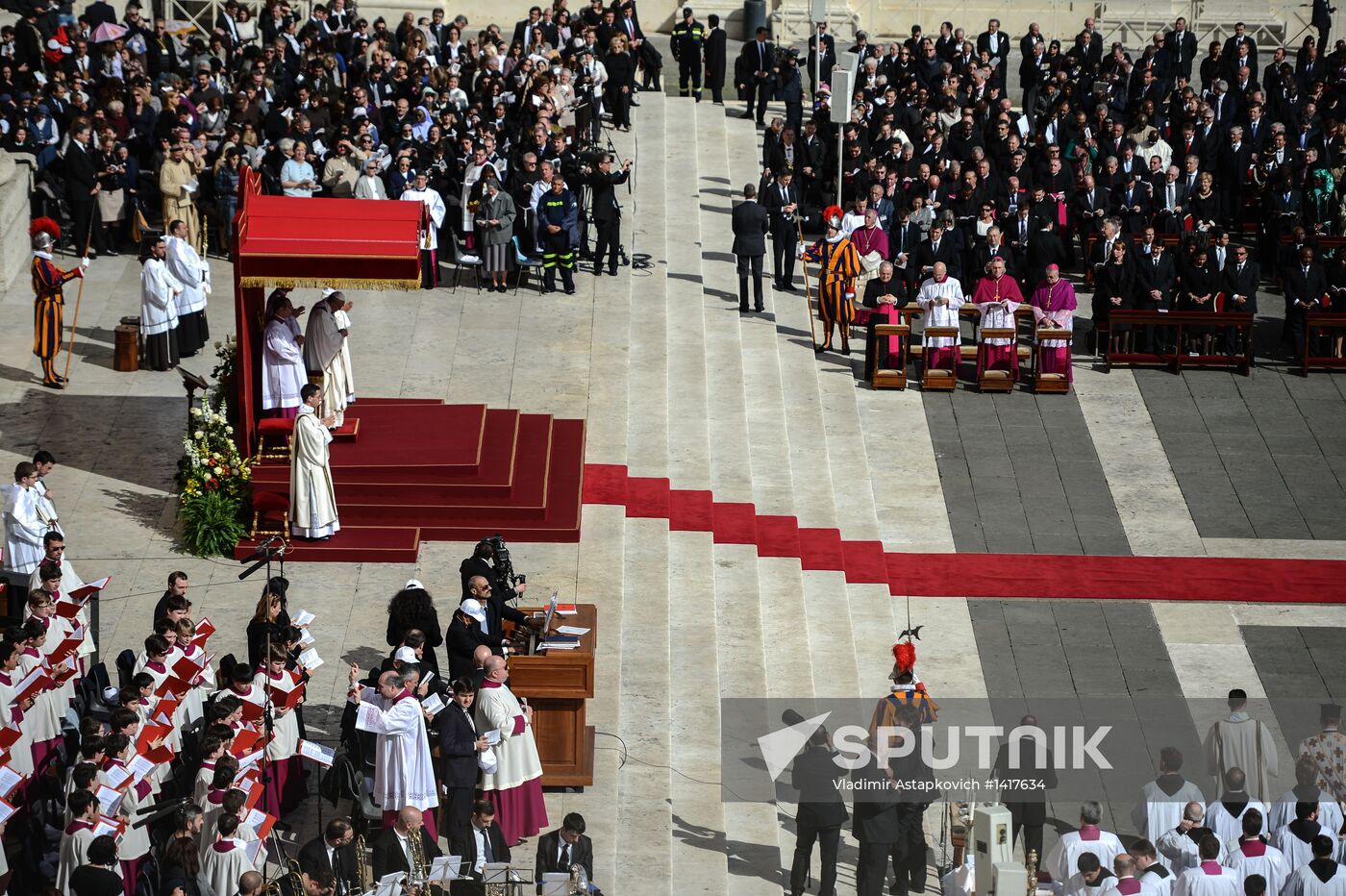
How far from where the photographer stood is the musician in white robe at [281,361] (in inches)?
785

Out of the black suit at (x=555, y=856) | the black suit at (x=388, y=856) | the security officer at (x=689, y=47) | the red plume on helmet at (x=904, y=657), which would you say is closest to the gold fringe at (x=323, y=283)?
the red plume on helmet at (x=904, y=657)

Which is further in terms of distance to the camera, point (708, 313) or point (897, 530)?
point (708, 313)

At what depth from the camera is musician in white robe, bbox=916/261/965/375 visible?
86.0 ft

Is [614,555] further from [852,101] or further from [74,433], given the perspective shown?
[852,101]

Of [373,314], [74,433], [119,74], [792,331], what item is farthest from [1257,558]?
[119,74]

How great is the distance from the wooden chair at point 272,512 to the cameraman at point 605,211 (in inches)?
329

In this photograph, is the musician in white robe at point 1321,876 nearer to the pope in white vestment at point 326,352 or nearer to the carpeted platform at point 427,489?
the carpeted platform at point 427,489

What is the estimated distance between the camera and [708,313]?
2662 centimetres

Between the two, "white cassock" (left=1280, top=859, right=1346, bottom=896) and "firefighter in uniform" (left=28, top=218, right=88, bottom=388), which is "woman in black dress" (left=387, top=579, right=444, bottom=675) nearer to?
"white cassock" (left=1280, top=859, right=1346, bottom=896)

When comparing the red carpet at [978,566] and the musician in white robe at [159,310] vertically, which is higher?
the musician in white robe at [159,310]

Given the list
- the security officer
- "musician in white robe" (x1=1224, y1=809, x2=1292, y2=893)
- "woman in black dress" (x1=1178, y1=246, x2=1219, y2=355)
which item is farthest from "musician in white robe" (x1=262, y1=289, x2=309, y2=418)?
the security officer

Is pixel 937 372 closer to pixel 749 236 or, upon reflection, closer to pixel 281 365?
pixel 749 236

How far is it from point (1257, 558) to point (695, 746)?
8316 mm

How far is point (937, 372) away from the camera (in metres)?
26.2
